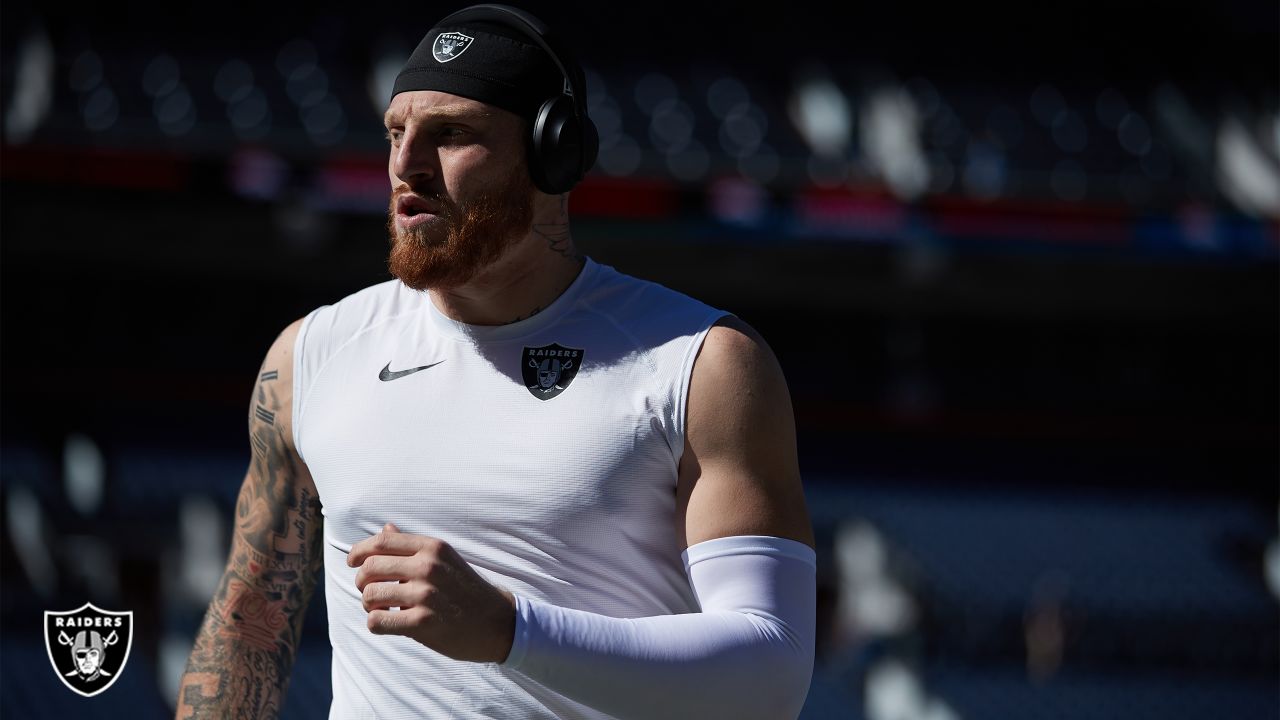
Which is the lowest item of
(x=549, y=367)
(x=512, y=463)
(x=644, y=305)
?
(x=512, y=463)

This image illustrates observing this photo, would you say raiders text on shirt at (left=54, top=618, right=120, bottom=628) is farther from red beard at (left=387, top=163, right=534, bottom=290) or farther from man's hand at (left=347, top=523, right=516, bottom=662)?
man's hand at (left=347, top=523, right=516, bottom=662)

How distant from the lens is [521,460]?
5.48ft

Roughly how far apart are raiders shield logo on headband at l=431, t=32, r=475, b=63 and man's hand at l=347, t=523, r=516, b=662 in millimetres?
705

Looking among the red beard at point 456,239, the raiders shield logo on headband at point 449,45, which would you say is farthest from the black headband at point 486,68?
the red beard at point 456,239

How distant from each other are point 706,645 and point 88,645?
1.36 metres

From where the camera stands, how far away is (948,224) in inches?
348

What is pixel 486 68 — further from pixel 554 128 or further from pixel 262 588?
pixel 262 588

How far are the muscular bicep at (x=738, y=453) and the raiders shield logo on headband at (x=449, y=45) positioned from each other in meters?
0.54

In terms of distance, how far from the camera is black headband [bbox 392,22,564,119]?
177 cm

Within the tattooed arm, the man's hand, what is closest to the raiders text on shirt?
the tattooed arm

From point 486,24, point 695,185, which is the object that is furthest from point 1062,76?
point 486,24

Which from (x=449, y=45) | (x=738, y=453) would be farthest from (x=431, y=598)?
(x=449, y=45)

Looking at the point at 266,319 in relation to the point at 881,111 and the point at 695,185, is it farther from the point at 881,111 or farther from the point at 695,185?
the point at 881,111

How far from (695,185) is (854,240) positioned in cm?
112
